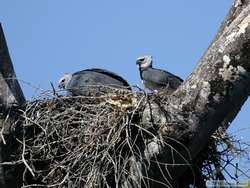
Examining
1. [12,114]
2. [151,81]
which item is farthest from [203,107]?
[151,81]

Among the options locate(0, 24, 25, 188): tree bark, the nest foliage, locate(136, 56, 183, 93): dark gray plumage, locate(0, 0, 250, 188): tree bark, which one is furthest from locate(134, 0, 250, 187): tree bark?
locate(136, 56, 183, 93): dark gray plumage

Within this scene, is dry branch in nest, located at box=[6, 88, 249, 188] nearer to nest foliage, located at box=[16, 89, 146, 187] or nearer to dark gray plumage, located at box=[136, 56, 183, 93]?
nest foliage, located at box=[16, 89, 146, 187]

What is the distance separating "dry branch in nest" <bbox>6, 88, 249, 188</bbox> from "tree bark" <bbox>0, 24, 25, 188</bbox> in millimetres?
121

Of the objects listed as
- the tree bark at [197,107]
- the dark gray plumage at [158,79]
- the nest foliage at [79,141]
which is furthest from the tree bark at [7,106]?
the dark gray plumage at [158,79]

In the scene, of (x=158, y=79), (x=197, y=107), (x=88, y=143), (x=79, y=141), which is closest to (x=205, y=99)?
(x=197, y=107)

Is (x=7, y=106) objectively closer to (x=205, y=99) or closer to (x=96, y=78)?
(x=205, y=99)

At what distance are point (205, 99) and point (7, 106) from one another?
5.23 ft

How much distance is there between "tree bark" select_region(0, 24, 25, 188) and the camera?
195 inches

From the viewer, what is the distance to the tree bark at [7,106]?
16.2 ft

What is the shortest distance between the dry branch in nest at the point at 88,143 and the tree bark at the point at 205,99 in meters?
0.10

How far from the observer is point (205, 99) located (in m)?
4.77

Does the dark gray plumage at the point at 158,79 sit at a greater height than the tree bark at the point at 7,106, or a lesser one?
greater

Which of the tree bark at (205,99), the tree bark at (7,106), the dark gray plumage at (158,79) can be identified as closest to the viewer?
the tree bark at (205,99)

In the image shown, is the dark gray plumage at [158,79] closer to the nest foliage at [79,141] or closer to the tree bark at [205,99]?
the nest foliage at [79,141]
